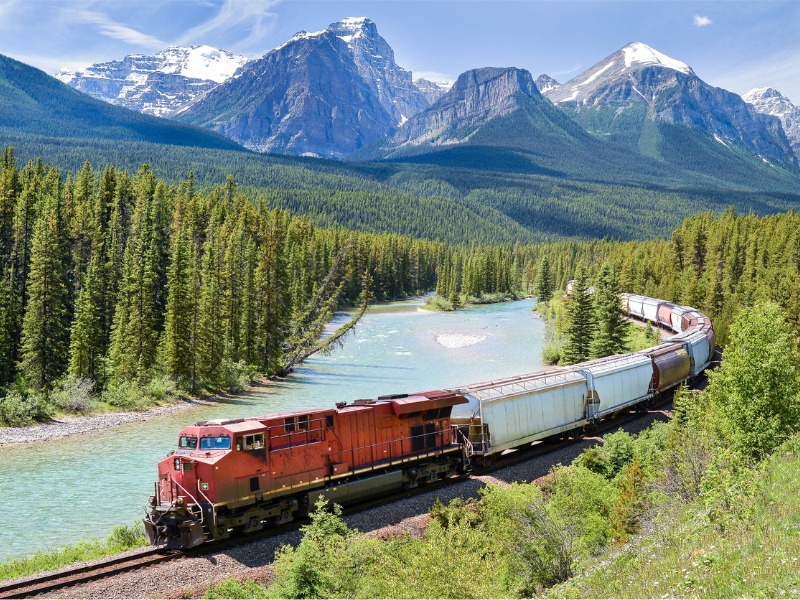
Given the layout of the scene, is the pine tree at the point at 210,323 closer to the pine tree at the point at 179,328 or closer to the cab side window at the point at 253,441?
the pine tree at the point at 179,328

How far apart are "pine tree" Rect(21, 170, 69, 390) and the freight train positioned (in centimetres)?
3417

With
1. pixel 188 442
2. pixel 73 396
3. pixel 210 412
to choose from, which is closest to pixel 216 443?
pixel 188 442

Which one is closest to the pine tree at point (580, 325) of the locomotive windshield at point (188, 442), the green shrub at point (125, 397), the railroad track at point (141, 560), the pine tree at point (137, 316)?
the railroad track at point (141, 560)

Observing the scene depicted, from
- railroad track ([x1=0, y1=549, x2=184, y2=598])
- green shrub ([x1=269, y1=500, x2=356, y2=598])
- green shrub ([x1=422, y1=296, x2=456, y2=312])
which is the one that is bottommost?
green shrub ([x1=422, y1=296, x2=456, y2=312])

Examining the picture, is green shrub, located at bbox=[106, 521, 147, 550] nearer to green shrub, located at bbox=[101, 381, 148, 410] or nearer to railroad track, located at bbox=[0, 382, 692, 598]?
railroad track, located at bbox=[0, 382, 692, 598]

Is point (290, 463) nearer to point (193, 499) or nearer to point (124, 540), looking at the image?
point (193, 499)

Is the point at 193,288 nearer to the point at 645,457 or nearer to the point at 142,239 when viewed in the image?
the point at 142,239

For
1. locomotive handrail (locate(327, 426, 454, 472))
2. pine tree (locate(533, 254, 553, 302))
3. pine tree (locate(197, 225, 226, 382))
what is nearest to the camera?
locomotive handrail (locate(327, 426, 454, 472))

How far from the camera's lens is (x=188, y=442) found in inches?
1005

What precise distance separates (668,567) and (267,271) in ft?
201

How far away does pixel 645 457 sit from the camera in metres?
32.1

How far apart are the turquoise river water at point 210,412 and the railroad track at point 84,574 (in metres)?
5.93

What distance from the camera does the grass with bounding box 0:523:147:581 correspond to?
22.4 m

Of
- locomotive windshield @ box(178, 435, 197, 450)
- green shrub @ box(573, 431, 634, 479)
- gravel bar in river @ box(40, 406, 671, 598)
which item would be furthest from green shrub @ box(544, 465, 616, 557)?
locomotive windshield @ box(178, 435, 197, 450)
